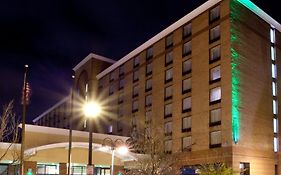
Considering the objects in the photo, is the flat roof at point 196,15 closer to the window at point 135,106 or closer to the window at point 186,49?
the window at point 186,49

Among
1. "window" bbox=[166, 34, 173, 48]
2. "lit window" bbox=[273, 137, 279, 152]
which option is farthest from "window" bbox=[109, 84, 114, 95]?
"lit window" bbox=[273, 137, 279, 152]

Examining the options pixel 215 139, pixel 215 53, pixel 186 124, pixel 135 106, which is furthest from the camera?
pixel 135 106

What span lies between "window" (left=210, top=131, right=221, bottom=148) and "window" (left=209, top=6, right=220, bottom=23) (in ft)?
51.3

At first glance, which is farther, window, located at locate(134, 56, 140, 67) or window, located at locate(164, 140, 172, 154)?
window, located at locate(134, 56, 140, 67)

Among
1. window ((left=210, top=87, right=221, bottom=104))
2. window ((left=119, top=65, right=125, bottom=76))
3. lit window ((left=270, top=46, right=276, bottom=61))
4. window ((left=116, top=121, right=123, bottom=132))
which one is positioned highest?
window ((left=119, top=65, right=125, bottom=76))

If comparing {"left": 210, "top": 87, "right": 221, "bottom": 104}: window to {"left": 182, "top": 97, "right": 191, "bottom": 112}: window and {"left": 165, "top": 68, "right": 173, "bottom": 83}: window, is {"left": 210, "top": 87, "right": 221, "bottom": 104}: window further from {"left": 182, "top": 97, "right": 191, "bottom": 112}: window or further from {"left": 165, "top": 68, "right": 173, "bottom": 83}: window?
{"left": 165, "top": 68, "right": 173, "bottom": 83}: window

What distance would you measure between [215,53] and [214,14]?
5.54m

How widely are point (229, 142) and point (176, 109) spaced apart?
13412mm

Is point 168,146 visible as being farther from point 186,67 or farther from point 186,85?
point 186,67

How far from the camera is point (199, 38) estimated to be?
59.8 metres

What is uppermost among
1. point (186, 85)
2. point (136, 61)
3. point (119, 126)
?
point (136, 61)

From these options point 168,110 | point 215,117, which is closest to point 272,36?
point 215,117

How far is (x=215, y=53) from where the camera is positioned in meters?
56.9

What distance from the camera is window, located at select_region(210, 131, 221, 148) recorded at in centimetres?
5344
